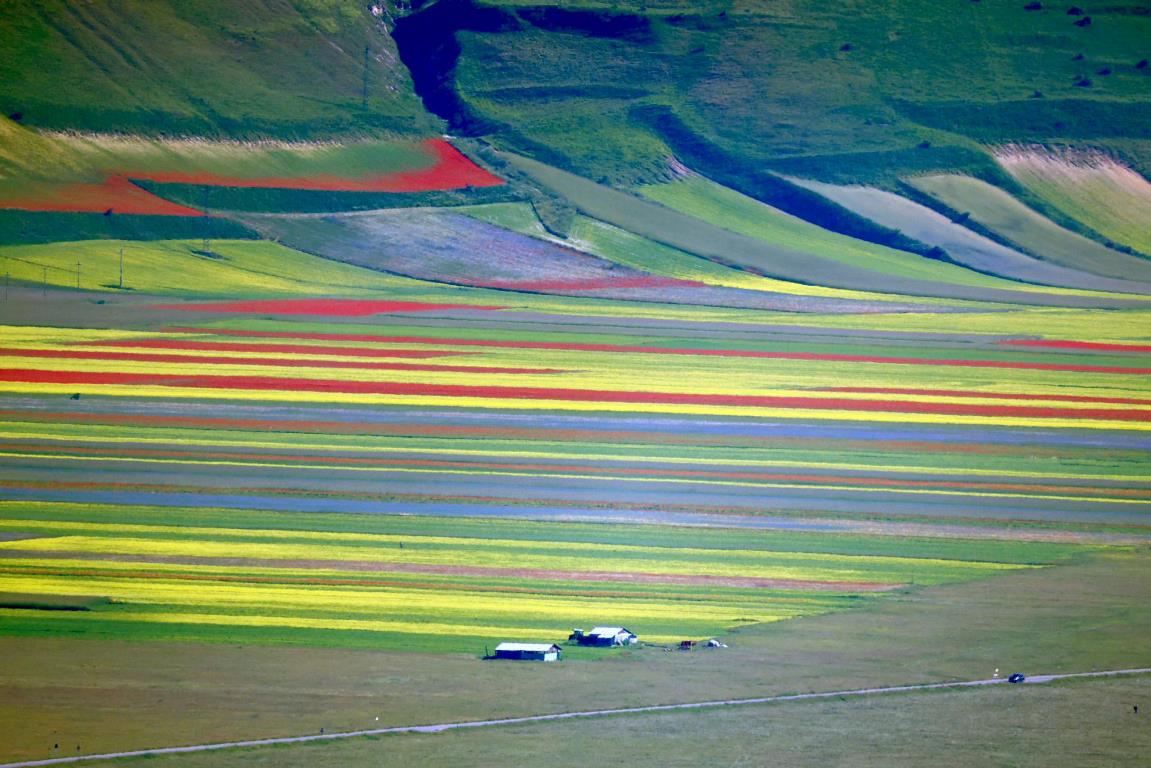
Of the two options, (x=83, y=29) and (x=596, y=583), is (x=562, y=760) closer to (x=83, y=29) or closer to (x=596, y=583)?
(x=596, y=583)

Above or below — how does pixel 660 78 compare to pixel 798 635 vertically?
above

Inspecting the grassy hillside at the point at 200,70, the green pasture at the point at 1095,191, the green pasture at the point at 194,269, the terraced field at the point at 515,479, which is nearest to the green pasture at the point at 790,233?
the green pasture at the point at 1095,191

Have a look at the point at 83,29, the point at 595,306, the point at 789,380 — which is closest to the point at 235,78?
the point at 83,29

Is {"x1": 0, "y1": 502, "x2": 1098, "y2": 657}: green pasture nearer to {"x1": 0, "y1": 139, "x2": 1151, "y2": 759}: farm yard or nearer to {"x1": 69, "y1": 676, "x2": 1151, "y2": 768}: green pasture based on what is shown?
{"x1": 0, "y1": 139, "x2": 1151, "y2": 759}: farm yard

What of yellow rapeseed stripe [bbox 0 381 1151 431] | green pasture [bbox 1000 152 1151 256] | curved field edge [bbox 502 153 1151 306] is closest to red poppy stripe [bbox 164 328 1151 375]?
yellow rapeseed stripe [bbox 0 381 1151 431]

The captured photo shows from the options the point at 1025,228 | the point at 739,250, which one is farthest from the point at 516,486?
the point at 1025,228

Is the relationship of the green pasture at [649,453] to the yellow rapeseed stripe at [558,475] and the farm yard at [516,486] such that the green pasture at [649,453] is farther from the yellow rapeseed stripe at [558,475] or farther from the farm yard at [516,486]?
the yellow rapeseed stripe at [558,475]

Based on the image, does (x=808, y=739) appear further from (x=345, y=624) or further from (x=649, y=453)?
(x=649, y=453)
